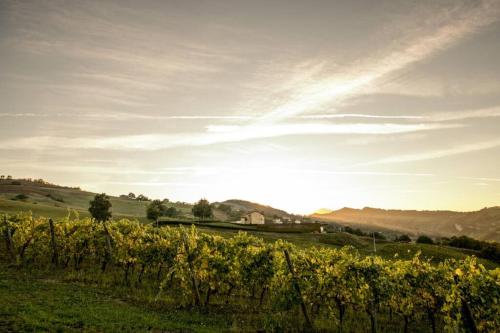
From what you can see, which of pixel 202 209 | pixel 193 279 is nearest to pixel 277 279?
pixel 193 279

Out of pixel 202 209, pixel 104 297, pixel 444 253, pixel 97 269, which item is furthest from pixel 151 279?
pixel 202 209

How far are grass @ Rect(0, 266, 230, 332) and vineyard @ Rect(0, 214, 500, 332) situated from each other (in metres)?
1.86

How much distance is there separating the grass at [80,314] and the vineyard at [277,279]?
1.86 metres

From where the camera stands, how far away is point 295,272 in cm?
1714

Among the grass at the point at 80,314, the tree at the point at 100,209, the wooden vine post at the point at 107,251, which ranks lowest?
the grass at the point at 80,314

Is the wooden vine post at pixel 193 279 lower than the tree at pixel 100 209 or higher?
lower

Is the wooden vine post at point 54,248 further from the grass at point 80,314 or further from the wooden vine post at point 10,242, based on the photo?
the grass at point 80,314

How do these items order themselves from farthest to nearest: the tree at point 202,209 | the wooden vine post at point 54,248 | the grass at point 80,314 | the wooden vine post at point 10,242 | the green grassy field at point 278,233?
1. the tree at point 202,209
2. the green grassy field at point 278,233
3. the wooden vine post at point 10,242
4. the wooden vine post at point 54,248
5. the grass at point 80,314

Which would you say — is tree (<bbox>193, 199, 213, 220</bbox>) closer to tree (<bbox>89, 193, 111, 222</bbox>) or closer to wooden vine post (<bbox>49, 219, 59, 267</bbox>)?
tree (<bbox>89, 193, 111, 222</bbox>)

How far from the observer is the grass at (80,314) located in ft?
43.9

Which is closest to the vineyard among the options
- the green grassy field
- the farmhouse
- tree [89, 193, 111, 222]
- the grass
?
the grass

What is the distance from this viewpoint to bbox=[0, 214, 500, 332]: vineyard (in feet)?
45.4

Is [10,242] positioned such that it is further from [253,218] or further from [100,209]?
[253,218]

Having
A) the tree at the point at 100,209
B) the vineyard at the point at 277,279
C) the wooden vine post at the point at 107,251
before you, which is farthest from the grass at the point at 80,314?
the tree at the point at 100,209
